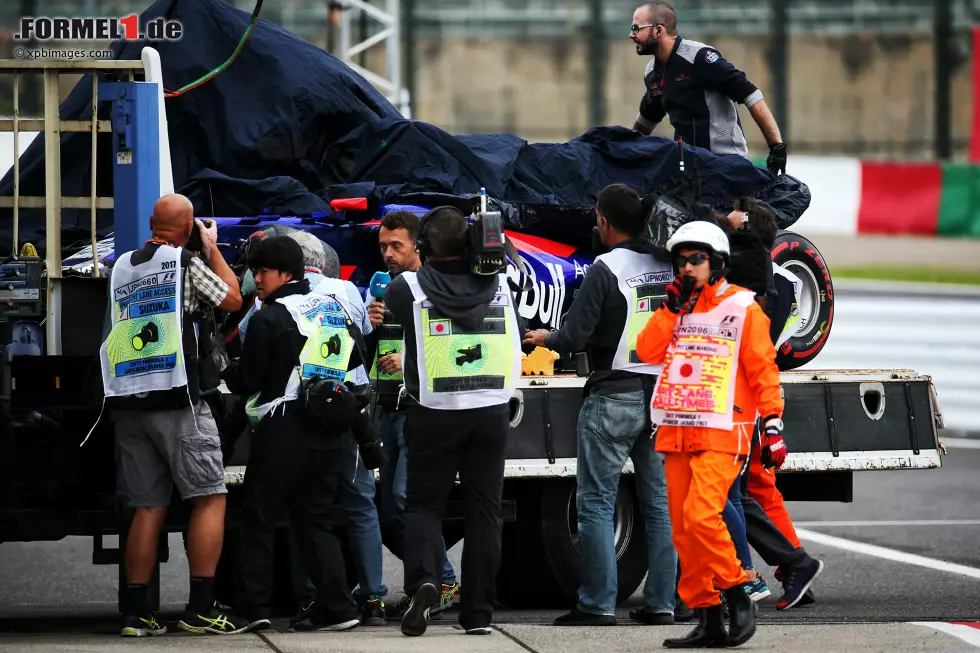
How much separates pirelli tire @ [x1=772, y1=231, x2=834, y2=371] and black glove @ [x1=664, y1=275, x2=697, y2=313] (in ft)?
7.44

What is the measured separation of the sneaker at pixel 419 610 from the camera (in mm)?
6789

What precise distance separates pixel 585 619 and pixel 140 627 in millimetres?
1918

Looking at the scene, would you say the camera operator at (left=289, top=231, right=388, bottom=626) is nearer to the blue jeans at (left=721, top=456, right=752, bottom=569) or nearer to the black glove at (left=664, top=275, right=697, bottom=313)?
the black glove at (left=664, top=275, right=697, bottom=313)

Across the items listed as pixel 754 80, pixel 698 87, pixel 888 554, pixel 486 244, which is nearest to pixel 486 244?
pixel 486 244

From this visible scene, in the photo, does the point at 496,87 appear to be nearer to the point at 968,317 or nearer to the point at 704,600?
the point at 968,317

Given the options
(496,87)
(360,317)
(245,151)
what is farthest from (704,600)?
(496,87)

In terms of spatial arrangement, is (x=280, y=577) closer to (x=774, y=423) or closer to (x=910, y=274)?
(x=774, y=423)

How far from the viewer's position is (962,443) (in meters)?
16.0

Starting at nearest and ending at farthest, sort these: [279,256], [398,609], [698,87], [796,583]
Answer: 1. [279,256]
2. [398,609]
3. [796,583]
4. [698,87]

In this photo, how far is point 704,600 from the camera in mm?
6730

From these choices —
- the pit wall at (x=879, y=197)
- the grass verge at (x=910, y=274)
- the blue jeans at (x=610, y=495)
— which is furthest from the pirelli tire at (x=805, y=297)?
the pit wall at (x=879, y=197)

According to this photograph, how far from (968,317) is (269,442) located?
10.3 m

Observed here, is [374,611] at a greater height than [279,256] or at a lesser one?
lesser
